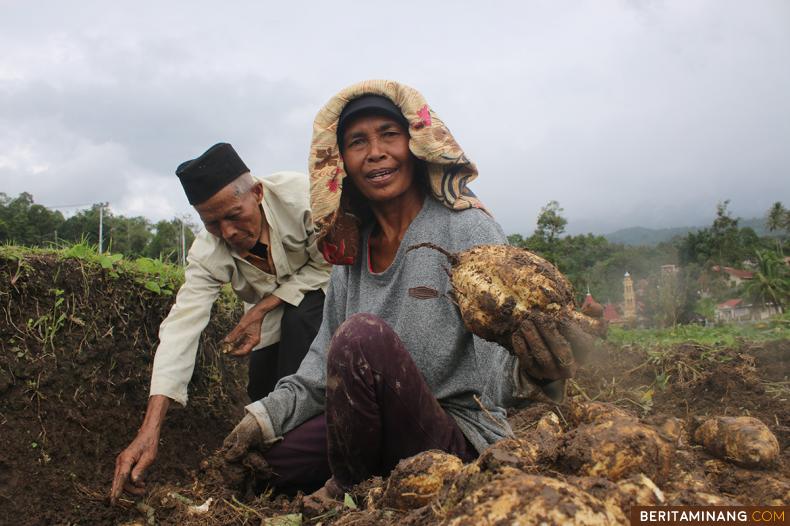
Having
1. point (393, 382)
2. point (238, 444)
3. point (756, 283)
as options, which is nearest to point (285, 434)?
point (238, 444)

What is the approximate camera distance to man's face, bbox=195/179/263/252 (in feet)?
9.76

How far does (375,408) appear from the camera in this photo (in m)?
2.07

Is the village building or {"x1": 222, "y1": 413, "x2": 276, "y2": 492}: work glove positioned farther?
the village building

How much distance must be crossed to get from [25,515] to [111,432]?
2.11 ft

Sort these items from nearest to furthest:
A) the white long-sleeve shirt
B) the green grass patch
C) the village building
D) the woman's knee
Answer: the woman's knee
the white long-sleeve shirt
the green grass patch
the village building

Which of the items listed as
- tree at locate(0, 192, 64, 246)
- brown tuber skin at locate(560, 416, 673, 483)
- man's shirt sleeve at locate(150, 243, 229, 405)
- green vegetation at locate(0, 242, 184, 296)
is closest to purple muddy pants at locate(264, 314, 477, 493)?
brown tuber skin at locate(560, 416, 673, 483)

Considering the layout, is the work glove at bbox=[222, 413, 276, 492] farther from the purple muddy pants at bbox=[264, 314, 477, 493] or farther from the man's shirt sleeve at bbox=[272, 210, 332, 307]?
the man's shirt sleeve at bbox=[272, 210, 332, 307]

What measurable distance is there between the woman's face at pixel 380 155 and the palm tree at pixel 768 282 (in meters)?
24.3

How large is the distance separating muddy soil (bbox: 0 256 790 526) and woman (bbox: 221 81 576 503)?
0.22m

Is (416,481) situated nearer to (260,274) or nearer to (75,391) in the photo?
(260,274)

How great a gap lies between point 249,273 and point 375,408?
4.93ft

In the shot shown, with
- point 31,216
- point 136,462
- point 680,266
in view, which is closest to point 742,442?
point 136,462

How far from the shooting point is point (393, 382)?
2.03 metres

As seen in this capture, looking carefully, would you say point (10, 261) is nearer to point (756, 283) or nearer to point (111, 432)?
point (111, 432)
